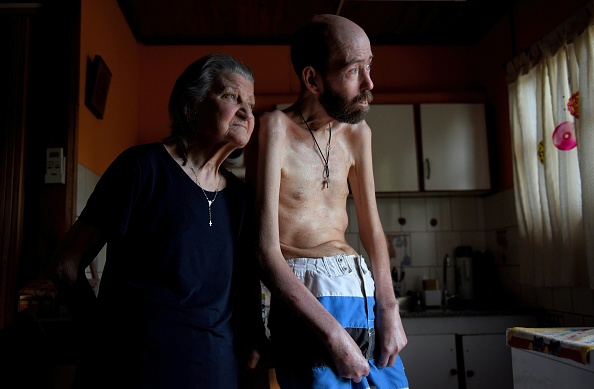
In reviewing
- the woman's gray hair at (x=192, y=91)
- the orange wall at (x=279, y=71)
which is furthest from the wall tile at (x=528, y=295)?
the woman's gray hair at (x=192, y=91)

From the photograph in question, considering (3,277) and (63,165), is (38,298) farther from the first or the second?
(63,165)

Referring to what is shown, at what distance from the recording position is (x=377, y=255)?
4.57 feet

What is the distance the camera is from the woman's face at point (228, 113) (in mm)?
1276

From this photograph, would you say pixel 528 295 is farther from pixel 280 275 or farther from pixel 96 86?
pixel 96 86

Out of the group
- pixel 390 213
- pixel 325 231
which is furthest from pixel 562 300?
pixel 325 231

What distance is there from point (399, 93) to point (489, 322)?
1.74 m

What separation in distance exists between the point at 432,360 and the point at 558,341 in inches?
64.2

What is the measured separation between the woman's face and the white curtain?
78.0 inches

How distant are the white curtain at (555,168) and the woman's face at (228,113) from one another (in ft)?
6.50

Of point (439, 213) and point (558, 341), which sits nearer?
point (558, 341)

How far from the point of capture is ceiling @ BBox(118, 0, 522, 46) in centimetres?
368

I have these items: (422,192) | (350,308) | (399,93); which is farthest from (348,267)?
(399,93)

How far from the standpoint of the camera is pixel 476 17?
3.87m

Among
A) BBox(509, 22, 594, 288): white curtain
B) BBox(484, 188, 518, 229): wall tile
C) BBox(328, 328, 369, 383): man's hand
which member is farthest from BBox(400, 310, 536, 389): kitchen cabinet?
BBox(328, 328, 369, 383): man's hand
